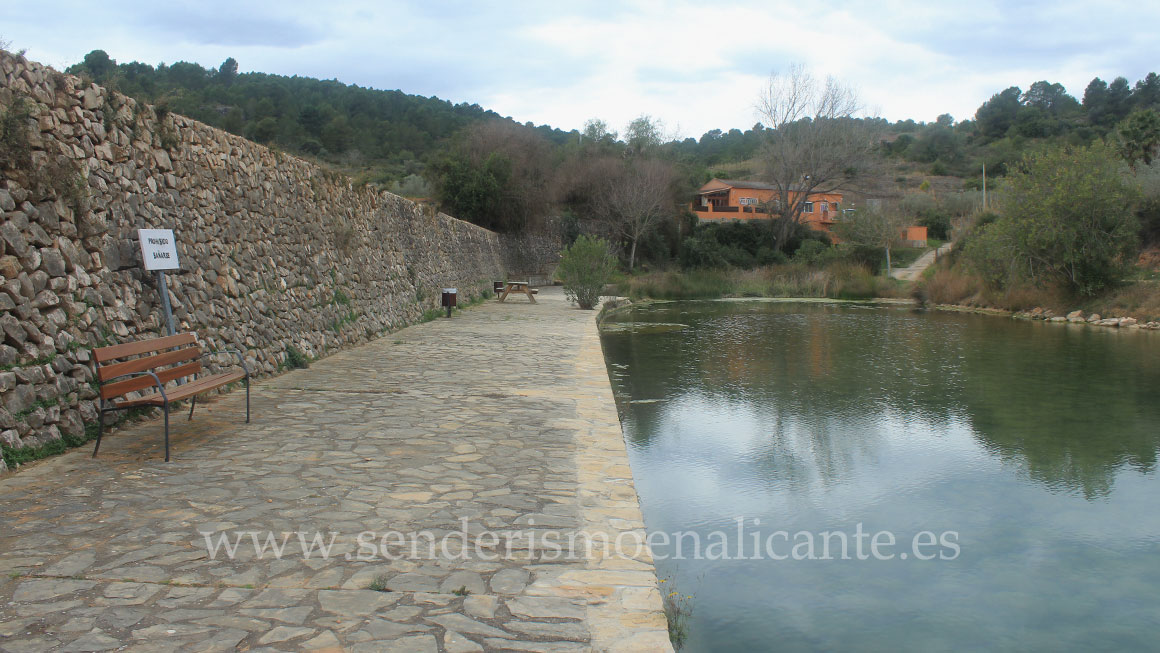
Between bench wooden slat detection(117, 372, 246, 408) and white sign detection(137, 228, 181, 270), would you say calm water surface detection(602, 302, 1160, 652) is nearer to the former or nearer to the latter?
bench wooden slat detection(117, 372, 246, 408)

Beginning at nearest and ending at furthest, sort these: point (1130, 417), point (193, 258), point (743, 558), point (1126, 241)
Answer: point (743, 558) → point (193, 258) → point (1130, 417) → point (1126, 241)

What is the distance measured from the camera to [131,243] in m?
6.43

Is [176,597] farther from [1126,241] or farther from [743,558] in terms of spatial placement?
[1126,241]

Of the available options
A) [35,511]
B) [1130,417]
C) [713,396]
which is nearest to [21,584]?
[35,511]

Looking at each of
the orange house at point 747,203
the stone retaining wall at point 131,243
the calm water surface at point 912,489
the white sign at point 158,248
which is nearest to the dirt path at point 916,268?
the orange house at point 747,203

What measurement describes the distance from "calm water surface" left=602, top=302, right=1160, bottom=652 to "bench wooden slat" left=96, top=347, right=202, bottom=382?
12.3ft

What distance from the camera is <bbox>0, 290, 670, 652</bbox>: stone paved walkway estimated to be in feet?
9.43

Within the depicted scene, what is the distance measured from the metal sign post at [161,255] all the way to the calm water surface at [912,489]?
14.6 feet

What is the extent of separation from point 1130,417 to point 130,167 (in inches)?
436

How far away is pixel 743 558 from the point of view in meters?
4.87

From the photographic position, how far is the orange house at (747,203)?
51.2m

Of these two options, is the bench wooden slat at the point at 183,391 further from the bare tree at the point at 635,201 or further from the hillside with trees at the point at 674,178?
the bare tree at the point at 635,201

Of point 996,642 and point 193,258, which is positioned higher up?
point 193,258

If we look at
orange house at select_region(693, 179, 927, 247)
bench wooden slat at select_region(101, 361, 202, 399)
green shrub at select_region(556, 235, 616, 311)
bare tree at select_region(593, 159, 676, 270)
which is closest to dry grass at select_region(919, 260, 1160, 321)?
green shrub at select_region(556, 235, 616, 311)
